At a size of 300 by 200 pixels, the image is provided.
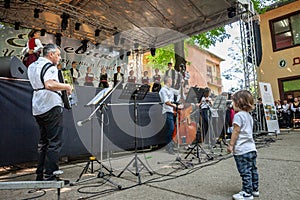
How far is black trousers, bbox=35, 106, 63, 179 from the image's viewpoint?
2.68 meters

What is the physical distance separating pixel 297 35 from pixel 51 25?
42.5 feet

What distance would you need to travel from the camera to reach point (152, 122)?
18.2 ft

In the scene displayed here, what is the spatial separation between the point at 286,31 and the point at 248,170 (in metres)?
13.6

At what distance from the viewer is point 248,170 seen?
207 centimetres

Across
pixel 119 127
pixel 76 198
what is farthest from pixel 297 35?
pixel 76 198

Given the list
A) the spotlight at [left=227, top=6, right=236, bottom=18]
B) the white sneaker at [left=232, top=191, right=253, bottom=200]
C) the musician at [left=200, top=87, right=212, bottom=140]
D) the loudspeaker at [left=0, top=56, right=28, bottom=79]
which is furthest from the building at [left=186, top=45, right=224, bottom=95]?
the white sneaker at [left=232, top=191, right=253, bottom=200]

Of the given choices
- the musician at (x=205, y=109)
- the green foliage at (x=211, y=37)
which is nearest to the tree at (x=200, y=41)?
the green foliage at (x=211, y=37)

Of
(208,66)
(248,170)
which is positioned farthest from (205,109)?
(208,66)

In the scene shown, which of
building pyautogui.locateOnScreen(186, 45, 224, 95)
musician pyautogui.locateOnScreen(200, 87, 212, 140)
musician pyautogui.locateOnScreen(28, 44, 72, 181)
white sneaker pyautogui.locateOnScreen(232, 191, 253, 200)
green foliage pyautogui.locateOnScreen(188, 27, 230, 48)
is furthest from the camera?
building pyautogui.locateOnScreen(186, 45, 224, 95)

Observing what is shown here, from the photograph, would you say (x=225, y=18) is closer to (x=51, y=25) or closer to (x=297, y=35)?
(x=51, y=25)

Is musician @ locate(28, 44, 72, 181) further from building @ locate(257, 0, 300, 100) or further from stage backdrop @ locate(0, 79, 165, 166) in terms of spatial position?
building @ locate(257, 0, 300, 100)

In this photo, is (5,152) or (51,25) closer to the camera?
(5,152)

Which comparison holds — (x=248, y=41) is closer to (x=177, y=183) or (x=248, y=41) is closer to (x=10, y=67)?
(x=177, y=183)

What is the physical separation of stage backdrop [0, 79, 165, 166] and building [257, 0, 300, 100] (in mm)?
10031
